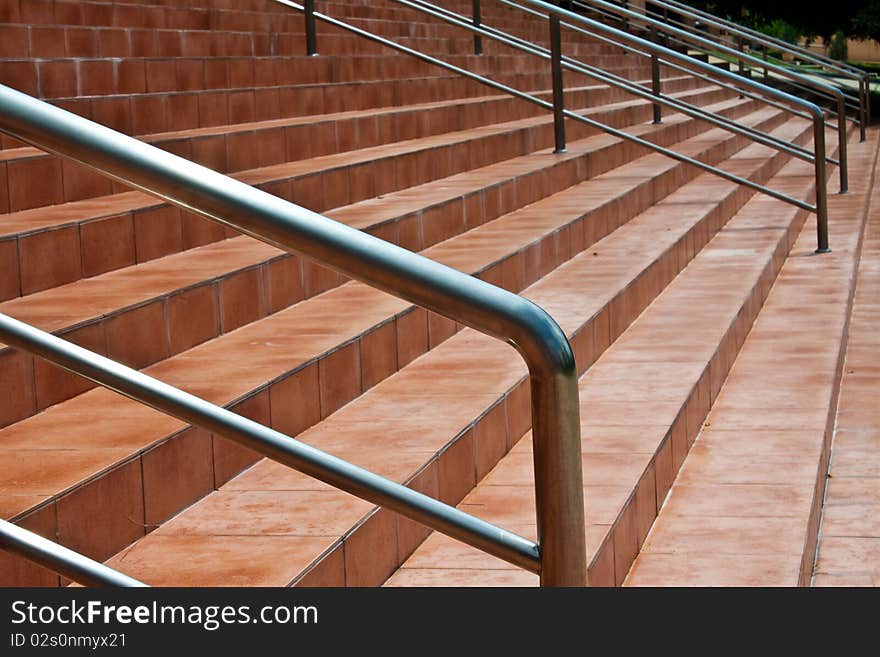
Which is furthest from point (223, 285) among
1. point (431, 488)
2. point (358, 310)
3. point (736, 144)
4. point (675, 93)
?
point (675, 93)

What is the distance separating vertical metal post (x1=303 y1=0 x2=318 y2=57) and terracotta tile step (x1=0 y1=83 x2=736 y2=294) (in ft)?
2.50

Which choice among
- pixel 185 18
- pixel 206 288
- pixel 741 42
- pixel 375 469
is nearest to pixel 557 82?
pixel 185 18

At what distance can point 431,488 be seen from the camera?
3.07 m

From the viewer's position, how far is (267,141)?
548cm

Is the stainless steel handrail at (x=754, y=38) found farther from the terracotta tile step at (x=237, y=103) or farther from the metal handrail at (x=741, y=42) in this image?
the terracotta tile step at (x=237, y=103)

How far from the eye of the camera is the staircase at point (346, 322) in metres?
2.72

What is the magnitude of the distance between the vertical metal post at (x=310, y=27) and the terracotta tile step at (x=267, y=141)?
1.48 feet

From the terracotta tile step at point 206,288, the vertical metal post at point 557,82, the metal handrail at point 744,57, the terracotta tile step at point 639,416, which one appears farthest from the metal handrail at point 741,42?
the terracotta tile step at point 206,288

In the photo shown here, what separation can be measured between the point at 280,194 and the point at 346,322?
1.08m

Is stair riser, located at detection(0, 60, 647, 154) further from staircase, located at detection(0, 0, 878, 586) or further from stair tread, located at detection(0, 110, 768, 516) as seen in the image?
stair tread, located at detection(0, 110, 768, 516)

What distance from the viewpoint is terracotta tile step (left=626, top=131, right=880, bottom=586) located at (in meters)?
3.16

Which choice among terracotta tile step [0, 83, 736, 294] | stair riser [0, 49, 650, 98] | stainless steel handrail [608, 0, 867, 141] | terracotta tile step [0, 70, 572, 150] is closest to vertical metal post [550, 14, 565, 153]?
terracotta tile step [0, 83, 736, 294]

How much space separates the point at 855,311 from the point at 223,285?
12.6ft

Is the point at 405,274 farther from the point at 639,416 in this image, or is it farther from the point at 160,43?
the point at 160,43
